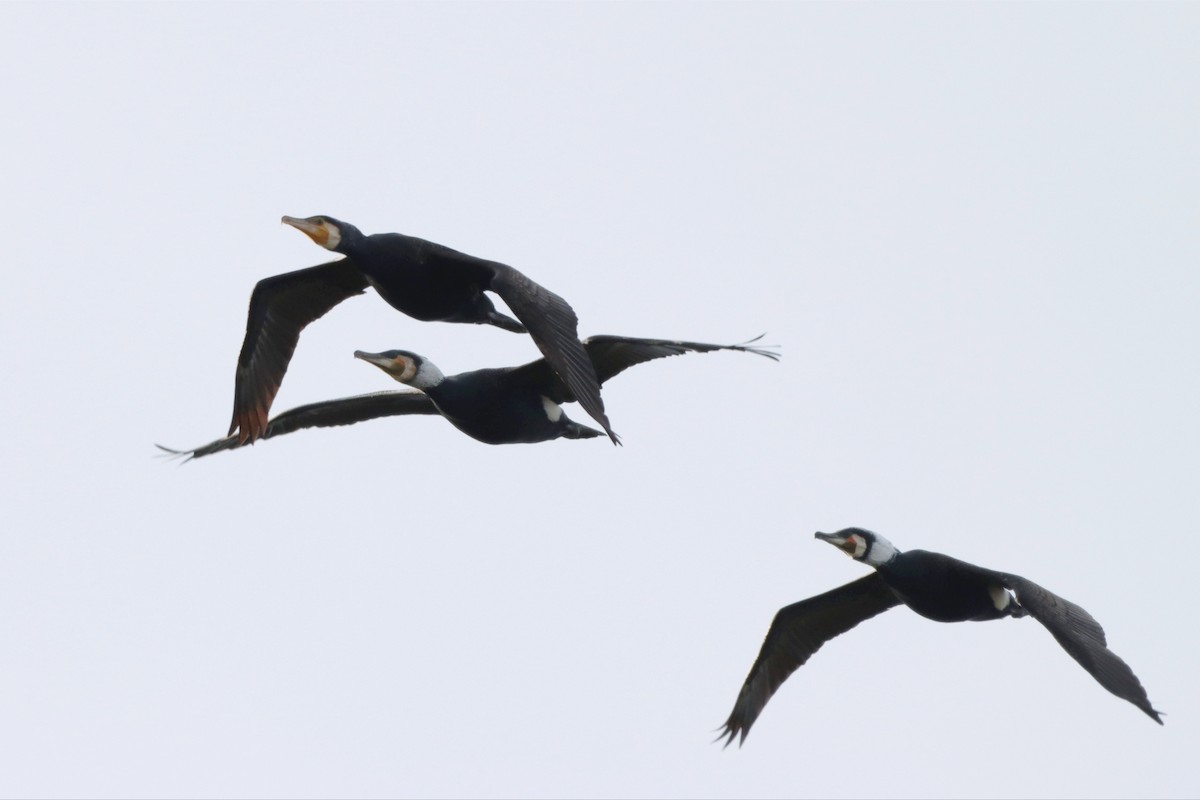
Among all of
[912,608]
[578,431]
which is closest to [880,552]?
[912,608]

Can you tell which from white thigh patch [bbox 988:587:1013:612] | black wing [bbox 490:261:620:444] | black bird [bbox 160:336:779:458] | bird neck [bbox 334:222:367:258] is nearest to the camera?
black wing [bbox 490:261:620:444]

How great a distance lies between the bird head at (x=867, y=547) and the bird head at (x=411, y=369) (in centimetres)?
337

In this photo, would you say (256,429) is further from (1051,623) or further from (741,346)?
(1051,623)

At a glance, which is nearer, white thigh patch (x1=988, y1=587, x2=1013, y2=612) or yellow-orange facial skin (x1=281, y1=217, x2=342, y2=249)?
yellow-orange facial skin (x1=281, y1=217, x2=342, y2=249)

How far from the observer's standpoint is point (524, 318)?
1351cm

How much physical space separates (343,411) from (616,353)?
3301mm

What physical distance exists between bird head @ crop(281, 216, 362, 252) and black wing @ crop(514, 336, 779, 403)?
1.67m

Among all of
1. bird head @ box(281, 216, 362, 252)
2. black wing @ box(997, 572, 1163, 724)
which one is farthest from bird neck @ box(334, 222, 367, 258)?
black wing @ box(997, 572, 1163, 724)

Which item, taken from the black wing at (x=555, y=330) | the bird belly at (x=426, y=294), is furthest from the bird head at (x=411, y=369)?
the black wing at (x=555, y=330)

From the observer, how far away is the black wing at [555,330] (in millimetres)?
13094

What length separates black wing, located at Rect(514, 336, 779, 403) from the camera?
14875 millimetres

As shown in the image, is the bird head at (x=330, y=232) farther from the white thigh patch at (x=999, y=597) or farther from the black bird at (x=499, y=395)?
the white thigh patch at (x=999, y=597)

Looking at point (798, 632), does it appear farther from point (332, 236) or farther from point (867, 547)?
point (332, 236)

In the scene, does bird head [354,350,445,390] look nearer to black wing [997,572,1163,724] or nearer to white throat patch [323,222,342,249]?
white throat patch [323,222,342,249]
